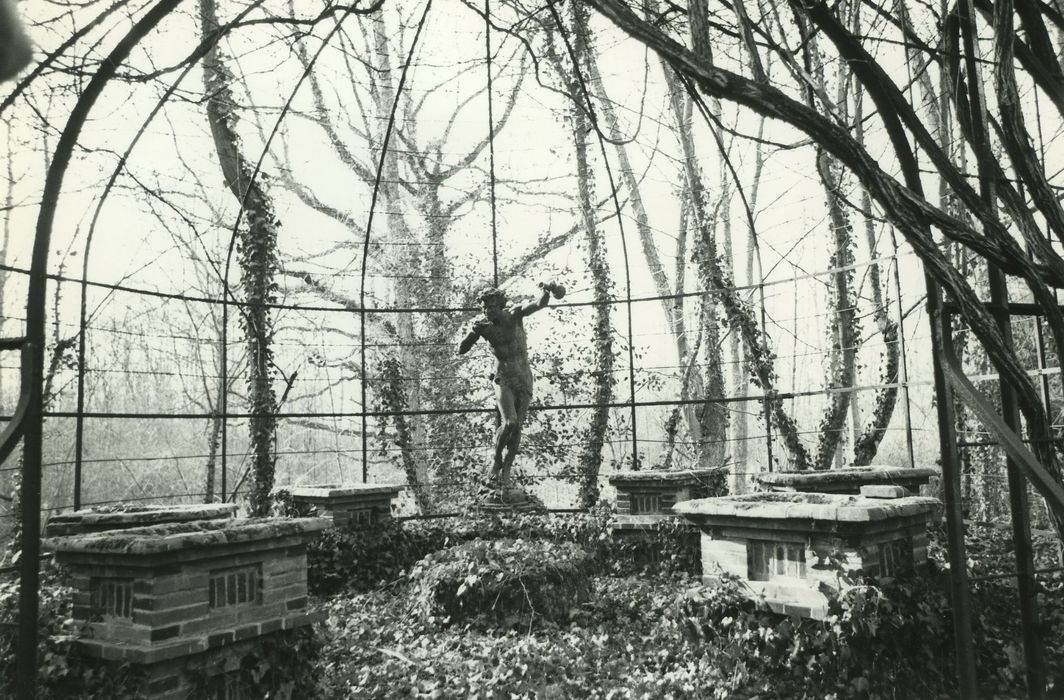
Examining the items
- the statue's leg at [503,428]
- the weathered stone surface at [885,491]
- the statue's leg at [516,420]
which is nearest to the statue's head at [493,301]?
the statue's leg at [503,428]

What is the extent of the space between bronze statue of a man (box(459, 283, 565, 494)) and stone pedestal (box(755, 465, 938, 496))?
10.1 feet

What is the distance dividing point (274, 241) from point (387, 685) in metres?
8.13

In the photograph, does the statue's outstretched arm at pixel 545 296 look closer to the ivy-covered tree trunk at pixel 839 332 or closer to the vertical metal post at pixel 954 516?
the ivy-covered tree trunk at pixel 839 332

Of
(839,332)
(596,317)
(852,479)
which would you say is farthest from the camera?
(596,317)

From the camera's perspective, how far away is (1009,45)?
2303 mm

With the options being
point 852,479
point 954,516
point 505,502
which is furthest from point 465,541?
point 954,516

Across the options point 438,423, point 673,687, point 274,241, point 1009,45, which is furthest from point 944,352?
point 438,423

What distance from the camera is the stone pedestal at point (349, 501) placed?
Answer: 8727 millimetres

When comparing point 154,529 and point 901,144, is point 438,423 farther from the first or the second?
point 901,144

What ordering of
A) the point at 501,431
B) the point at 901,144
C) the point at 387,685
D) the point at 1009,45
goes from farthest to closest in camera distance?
1. the point at 501,431
2. the point at 387,685
3. the point at 901,144
4. the point at 1009,45

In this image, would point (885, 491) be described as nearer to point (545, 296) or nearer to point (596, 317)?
point (545, 296)

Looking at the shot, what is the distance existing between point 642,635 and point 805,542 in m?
1.78

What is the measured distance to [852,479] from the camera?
7238 millimetres

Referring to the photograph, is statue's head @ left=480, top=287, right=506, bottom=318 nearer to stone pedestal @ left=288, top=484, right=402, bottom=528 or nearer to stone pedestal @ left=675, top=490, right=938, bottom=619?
stone pedestal @ left=288, top=484, right=402, bottom=528
